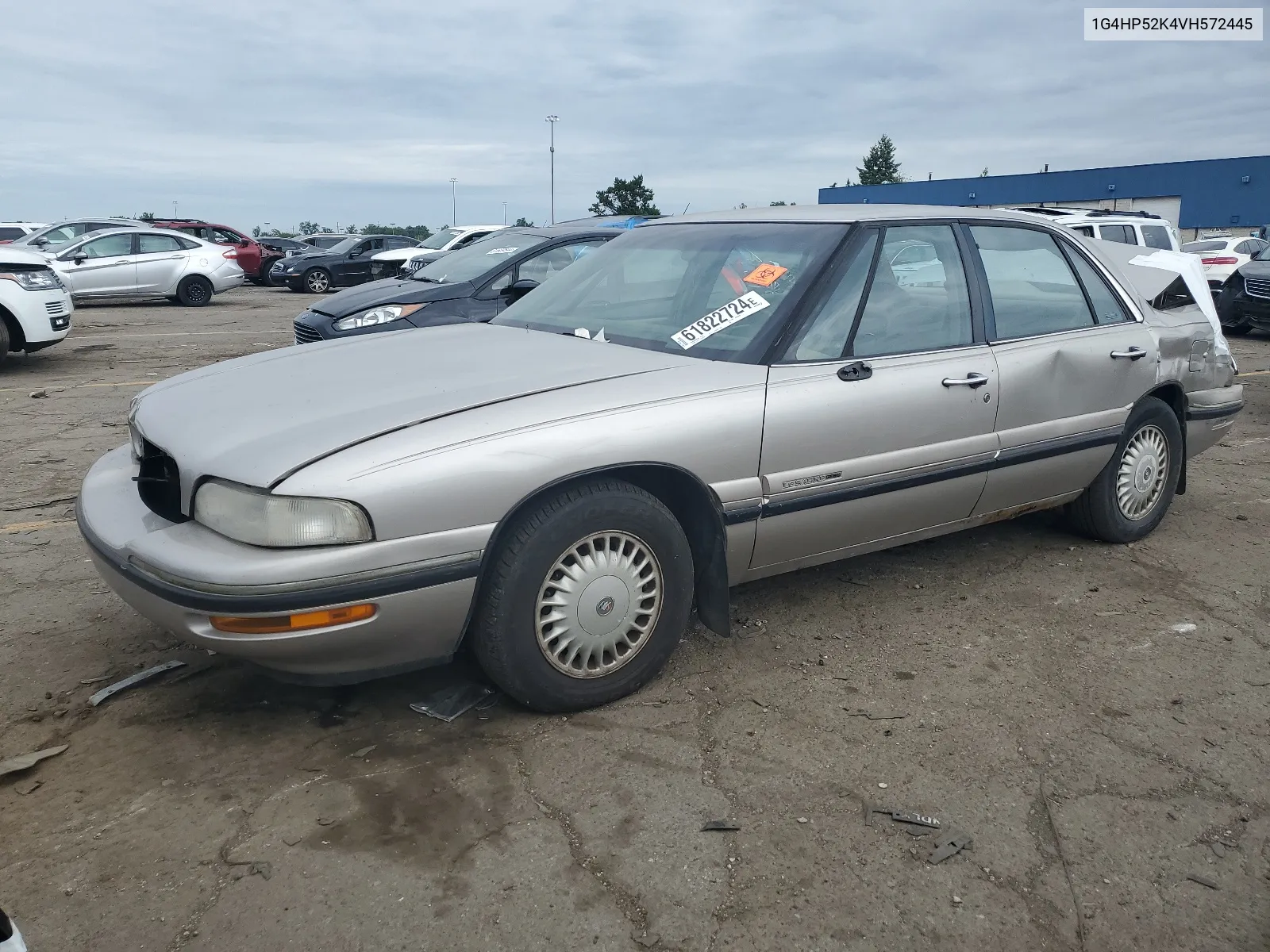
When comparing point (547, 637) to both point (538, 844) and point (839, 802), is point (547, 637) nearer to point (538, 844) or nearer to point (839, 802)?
point (538, 844)

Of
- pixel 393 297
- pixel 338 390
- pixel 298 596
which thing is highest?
pixel 338 390

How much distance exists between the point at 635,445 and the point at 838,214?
1501 mm

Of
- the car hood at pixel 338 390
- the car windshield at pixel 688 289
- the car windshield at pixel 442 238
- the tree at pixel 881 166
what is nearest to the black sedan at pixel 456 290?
the car windshield at pixel 688 289

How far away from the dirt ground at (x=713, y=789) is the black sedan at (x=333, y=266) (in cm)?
2017

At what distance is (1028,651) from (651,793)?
5.29 feet

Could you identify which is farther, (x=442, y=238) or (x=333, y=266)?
(x=333, y=266)

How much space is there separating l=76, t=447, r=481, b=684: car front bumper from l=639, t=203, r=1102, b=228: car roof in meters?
1.95

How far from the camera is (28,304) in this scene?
31.7 ft

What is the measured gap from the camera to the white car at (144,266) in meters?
16.8

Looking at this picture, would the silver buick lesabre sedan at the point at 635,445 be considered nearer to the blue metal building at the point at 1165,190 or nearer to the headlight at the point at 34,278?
the headlight at the point at 34,278

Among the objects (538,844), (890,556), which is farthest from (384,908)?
(890,556)

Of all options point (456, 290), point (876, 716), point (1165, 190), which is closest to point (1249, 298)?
point (456, 290)

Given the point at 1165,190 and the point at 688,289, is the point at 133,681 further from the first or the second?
the point at 1165,190

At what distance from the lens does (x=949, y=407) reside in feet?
12.0
